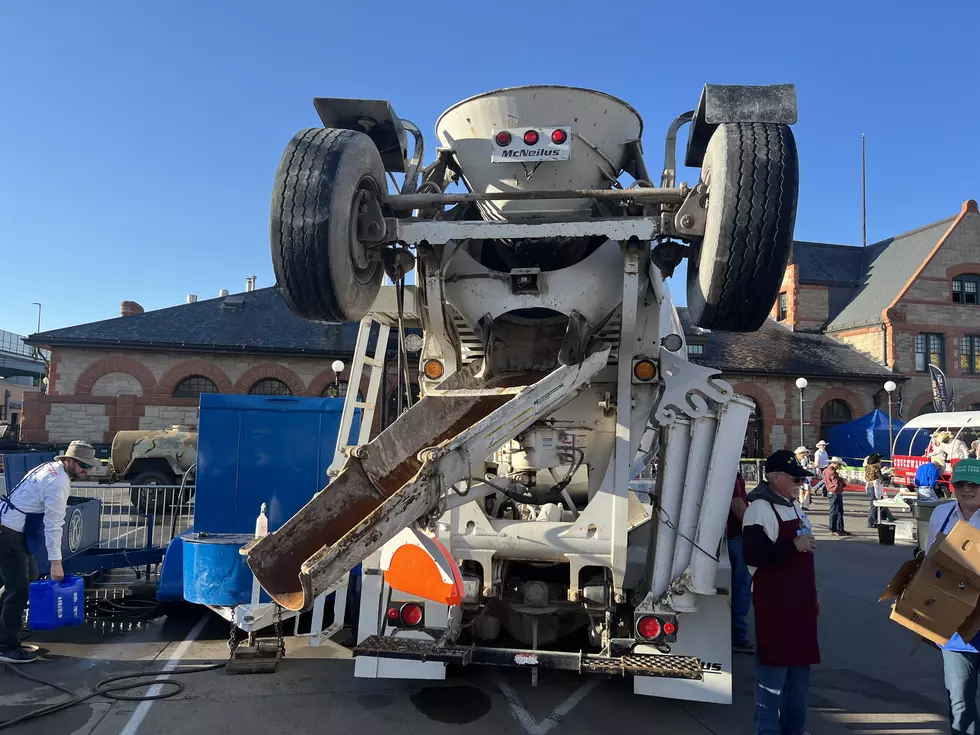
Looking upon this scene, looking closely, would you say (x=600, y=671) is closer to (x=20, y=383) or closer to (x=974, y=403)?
(x=974, y=403)

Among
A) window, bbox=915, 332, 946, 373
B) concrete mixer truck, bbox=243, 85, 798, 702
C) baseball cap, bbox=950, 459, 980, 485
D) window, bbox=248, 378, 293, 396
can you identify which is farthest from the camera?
window, bbox=915, 332, 946, 373

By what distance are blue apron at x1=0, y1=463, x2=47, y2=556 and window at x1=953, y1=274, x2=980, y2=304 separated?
31.4 metres

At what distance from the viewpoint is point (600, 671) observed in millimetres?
3764

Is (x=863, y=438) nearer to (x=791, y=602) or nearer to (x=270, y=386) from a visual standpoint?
(x=270, y=386)

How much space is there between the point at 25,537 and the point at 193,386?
16.8 metres

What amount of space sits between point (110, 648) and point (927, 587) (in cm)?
574

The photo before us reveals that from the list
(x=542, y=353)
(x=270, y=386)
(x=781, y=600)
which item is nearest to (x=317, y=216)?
(x=542, y=353)

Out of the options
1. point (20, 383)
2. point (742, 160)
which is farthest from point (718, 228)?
point (20, 383)

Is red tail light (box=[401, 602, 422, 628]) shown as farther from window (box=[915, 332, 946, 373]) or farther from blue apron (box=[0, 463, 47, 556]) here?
window (box=[915, 332, 946, 373])

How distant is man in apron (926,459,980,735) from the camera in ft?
11.0

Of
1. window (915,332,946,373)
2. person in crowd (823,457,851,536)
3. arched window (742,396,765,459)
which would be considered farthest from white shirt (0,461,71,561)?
window (915,332,946,373)

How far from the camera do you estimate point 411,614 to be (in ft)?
13.6

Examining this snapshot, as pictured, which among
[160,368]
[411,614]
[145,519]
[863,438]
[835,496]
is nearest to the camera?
[411,614]

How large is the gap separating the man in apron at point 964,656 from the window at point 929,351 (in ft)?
88.4
